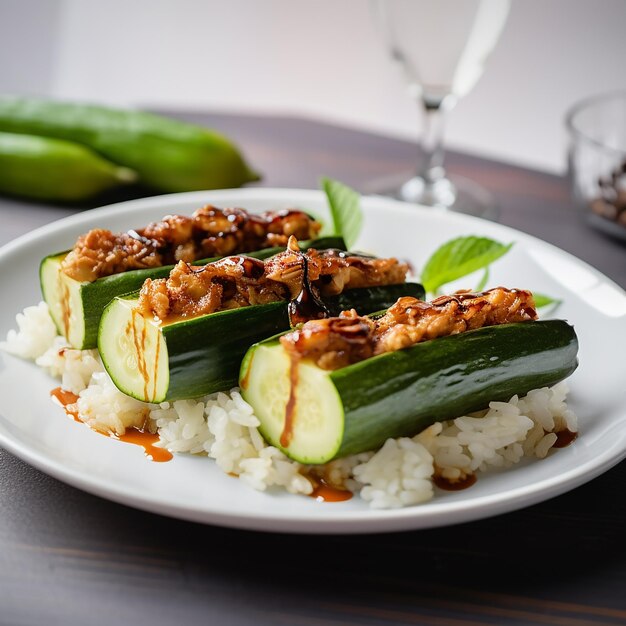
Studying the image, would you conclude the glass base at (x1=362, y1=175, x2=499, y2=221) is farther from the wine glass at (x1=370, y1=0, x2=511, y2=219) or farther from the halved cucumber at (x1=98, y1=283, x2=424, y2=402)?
the halved cucumber at (x1=98, y1=283, x2=424, y2=402)

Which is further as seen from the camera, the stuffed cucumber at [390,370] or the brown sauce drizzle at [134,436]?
the brown sauce drizzle at [134,436]

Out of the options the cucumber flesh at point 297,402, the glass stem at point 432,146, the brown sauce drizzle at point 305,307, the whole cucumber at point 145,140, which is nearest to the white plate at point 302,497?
the cucumber flesh at point 297,402

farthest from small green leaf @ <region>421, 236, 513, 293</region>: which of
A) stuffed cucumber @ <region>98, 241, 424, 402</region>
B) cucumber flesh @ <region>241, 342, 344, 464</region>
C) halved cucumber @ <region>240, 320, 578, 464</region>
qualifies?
cucumber flesh @ <region>241, 342, 344, 464</region>

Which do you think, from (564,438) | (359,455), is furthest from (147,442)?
(564,438)

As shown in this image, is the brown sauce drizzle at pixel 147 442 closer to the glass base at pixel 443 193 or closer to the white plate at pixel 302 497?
the white plate at pixel 302 497

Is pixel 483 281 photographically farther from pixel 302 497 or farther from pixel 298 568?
A: pixel 298 568

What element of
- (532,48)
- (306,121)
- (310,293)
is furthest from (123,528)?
(532,48)

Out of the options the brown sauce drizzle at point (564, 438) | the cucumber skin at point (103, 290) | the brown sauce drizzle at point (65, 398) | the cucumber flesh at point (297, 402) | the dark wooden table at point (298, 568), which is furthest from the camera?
the cucumber skin at point (103, 290)
